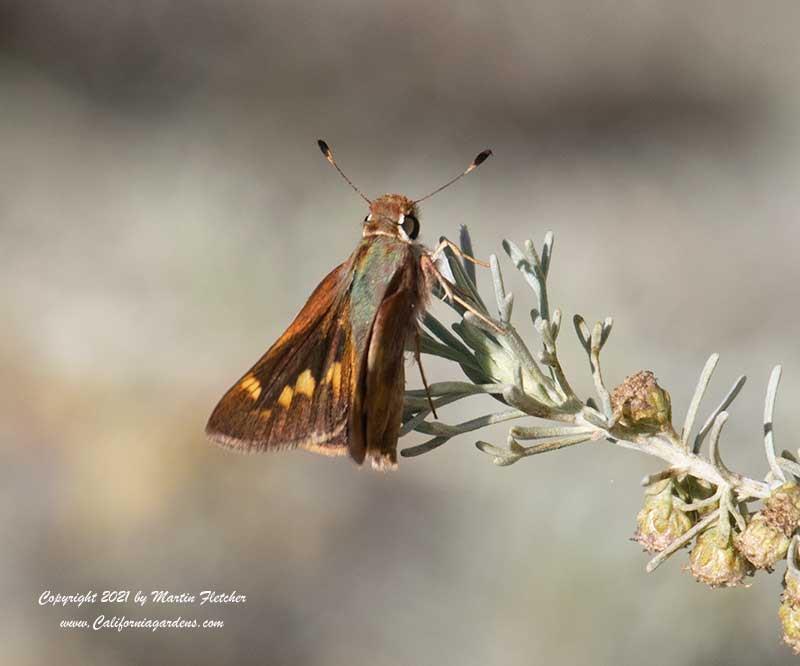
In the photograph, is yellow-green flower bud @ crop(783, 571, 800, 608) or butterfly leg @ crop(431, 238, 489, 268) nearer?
yellow-green flower bud @ crop(783, 571, 800, 608)

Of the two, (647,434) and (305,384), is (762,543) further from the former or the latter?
(305,384)

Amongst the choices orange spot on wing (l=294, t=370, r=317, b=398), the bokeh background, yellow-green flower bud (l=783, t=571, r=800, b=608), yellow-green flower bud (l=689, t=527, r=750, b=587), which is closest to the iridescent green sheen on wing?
orange spot on wing (l=294, t=370, r=317, b=398)

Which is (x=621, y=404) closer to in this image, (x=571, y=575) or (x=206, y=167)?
(x=571, y=575)

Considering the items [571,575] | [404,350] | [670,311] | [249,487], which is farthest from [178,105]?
[404,350]

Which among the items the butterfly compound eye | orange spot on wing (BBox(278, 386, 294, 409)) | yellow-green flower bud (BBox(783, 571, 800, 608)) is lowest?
yellow-green flower bud (BBox(783, 571, 800, 608))

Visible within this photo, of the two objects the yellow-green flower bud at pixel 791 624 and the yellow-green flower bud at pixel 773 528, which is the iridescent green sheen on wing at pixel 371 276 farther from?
A: the yellow-green flower bud at pixel 791 624

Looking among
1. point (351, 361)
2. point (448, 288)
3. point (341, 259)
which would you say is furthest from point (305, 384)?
point (341, 259)

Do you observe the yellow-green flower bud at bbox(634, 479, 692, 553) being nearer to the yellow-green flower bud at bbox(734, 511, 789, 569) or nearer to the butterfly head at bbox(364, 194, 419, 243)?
the yellow-green flower bud at bbox(734, 511, 789, 569)

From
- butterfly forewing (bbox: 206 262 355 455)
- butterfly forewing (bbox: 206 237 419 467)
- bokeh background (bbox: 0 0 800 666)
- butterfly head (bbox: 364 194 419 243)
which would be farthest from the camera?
bokeh background (bbox: 0 0 800 666)
